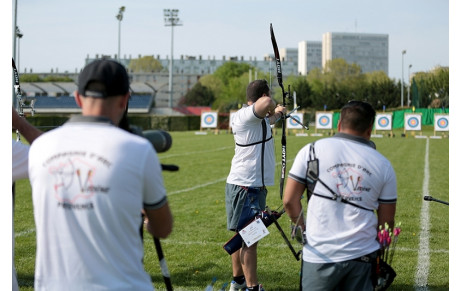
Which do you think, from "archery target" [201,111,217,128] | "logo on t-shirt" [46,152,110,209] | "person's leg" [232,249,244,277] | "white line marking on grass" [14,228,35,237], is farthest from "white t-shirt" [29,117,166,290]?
"archery target" [201,111,217,128]

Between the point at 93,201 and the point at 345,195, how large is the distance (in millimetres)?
1520

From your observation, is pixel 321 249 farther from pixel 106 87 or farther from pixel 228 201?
pixel 228 201

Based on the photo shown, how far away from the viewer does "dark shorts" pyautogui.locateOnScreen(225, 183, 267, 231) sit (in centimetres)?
600

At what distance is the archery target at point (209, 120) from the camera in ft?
151

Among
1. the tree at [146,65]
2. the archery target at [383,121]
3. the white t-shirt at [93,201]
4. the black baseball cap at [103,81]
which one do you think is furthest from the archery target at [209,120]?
the tree at [146,65]

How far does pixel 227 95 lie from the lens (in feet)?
394

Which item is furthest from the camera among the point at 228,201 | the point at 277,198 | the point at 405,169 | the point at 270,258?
the point at 405,169

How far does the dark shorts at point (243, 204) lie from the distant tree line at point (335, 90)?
19657 mm

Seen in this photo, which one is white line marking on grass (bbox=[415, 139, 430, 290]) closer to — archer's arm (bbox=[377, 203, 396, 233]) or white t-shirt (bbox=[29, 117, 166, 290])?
archer's arm (bbox=[377, 203, 396, 233])

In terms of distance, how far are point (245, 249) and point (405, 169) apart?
13599 millimetres

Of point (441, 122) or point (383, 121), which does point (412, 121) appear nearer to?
point (441, 122)

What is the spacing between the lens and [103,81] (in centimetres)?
264

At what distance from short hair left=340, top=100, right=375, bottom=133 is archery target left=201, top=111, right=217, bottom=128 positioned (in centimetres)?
4228
